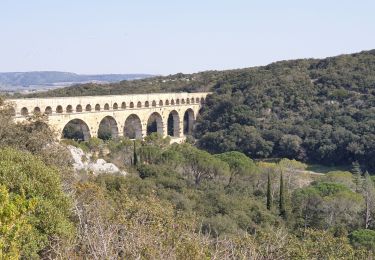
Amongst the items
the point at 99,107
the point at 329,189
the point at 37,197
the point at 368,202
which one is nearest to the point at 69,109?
the point at 99,107

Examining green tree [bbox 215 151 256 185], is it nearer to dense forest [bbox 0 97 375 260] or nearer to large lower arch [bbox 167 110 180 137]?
dense forest [bbox 0 97 375 260]

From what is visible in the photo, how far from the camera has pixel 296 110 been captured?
4659cm

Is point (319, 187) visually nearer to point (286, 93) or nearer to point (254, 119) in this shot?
point (254, 119)

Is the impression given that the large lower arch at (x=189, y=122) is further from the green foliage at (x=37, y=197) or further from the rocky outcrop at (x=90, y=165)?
the green foliage at (x=37, y=197)

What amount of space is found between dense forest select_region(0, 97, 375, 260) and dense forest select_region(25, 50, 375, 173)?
5302 mm

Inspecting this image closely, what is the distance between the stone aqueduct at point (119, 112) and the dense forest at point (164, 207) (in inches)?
175

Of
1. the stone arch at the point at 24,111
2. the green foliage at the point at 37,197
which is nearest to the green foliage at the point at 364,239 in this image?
the green foliage at the point at 37,197

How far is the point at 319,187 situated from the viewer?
2452cm

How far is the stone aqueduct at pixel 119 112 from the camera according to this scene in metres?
33.0

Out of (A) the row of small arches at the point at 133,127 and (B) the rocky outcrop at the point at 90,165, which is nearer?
(B) the rocky outcrop at the point at 90,165

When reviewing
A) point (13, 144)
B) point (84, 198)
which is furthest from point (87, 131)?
point (84, 198)

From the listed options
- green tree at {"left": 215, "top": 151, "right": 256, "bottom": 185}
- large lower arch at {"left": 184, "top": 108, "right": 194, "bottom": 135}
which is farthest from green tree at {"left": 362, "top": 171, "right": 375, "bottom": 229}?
large lower arch at {"left": 184, "top": 108, "right": 194, "bottom": 135}

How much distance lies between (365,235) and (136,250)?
37.9ft

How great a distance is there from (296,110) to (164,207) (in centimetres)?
3259
